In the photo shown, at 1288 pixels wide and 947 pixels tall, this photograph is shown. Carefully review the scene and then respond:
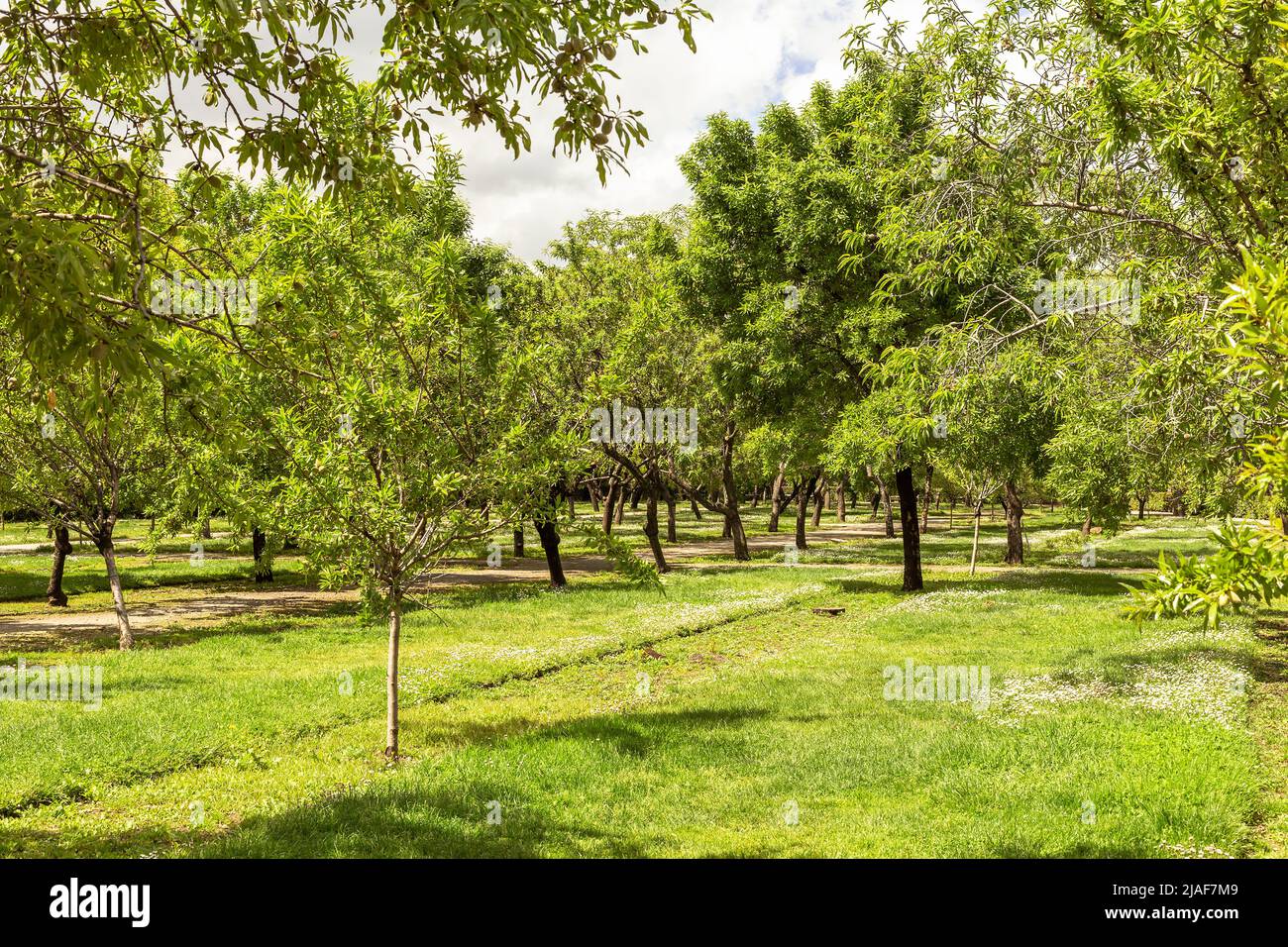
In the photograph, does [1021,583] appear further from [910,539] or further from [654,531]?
[654,531]

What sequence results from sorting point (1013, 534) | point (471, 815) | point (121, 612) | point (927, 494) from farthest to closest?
point (927, 494) → point (1013, 534) → point (121, 612) → point (471, 815)

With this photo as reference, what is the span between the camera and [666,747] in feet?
36.2

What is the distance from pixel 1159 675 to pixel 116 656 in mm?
20169

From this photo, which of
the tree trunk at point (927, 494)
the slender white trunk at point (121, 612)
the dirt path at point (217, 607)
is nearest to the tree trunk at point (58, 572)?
the dirt path at point (217, 607)

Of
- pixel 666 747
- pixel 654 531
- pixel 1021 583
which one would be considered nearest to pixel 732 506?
pixel 654 531

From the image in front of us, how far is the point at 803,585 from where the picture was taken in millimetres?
29000

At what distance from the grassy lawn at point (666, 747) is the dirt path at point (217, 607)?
299 cm

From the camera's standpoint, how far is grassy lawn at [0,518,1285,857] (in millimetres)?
7969

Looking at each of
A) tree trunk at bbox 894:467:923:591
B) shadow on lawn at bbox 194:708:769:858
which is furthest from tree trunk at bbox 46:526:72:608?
tree trunk at bbox 894:467:923:591

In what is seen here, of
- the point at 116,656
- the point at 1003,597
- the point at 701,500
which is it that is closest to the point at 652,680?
the point at 116,656

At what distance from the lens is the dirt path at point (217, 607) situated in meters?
21.7

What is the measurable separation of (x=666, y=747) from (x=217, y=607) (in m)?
20.6

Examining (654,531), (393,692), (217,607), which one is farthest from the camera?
(654,531)

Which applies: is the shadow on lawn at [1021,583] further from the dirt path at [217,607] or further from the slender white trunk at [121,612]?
the slender white trunk at [121,612]
